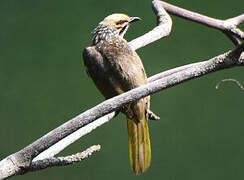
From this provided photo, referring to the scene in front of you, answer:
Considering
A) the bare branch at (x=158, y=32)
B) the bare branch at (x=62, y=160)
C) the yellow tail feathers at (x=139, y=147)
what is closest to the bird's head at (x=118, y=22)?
the bare branch at (x=158, y=32)

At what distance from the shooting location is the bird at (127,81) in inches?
94.5

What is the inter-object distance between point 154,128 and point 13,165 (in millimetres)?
2851

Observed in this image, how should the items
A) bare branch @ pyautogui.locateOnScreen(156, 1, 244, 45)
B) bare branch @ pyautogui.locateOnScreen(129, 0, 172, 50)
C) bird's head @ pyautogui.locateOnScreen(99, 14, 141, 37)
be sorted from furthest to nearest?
bird's head @ pyautogui.locateOnScreen(99, 14, 141, 37) < bare branch @ pyautogui.locateOnScreen(129, 0, 172, 50) < bare branch @ pyautogui.locateOnScreen(156, 1, 244, 45)

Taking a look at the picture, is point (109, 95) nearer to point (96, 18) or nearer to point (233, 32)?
point (233, 32)

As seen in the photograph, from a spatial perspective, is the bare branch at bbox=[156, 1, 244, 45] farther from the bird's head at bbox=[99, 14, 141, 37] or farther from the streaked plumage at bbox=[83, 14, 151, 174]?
the streaked plumage at bbox=[83, 14, 151, 174]

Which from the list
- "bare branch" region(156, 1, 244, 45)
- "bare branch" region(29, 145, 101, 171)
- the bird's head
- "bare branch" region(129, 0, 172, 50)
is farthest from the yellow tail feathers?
"bare branch" region(29, 145, 101, 171)

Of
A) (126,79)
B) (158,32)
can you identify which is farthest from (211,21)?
(126,79)

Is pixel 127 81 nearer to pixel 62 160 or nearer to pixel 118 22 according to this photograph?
pixel 118 22

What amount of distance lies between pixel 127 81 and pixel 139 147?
0.32 meters

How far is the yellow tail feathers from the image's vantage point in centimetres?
240

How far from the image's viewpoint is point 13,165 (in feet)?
5.46

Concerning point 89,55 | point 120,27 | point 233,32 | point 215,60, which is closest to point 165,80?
point 215,60

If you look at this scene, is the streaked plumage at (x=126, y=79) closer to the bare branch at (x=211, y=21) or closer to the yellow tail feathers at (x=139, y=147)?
the yellow tail feathers at (x=139, y=147)

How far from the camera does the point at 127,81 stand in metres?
2.42
